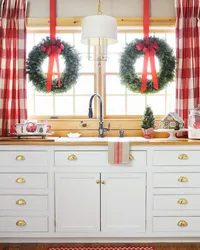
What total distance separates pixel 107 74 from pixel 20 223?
198 centimetres

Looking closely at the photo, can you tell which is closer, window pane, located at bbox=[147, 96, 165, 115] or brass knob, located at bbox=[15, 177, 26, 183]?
brass knob, located at bbox=[15, 177, 26, 183]

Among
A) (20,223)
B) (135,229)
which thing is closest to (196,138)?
(135,229)

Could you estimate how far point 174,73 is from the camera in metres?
4.16

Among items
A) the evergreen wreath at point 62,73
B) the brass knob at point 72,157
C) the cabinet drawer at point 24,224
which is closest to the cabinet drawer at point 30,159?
the brass knob at point 72,157

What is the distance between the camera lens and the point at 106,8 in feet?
13.9

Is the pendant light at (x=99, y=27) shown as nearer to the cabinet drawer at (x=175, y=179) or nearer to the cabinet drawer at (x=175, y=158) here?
the cabinet drawer at (x=175, y=158)

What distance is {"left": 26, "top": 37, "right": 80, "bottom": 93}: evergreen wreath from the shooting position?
4.14m

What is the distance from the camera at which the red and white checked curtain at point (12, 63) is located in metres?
4.07

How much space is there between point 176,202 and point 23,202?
1.50 metres

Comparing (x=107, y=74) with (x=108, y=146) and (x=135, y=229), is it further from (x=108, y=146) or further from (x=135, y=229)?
(x=135, y=229)

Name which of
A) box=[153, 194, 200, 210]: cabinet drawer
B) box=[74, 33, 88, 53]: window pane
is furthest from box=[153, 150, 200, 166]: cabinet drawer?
box=[74, 33, 88, 53]: window pane

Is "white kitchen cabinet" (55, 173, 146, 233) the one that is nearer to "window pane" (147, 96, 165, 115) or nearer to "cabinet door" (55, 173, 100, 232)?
"cabinet door" (55, 173, 100, 232)

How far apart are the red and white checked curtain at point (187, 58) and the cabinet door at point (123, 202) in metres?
1.03

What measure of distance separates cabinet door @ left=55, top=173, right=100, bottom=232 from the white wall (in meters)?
1.93
